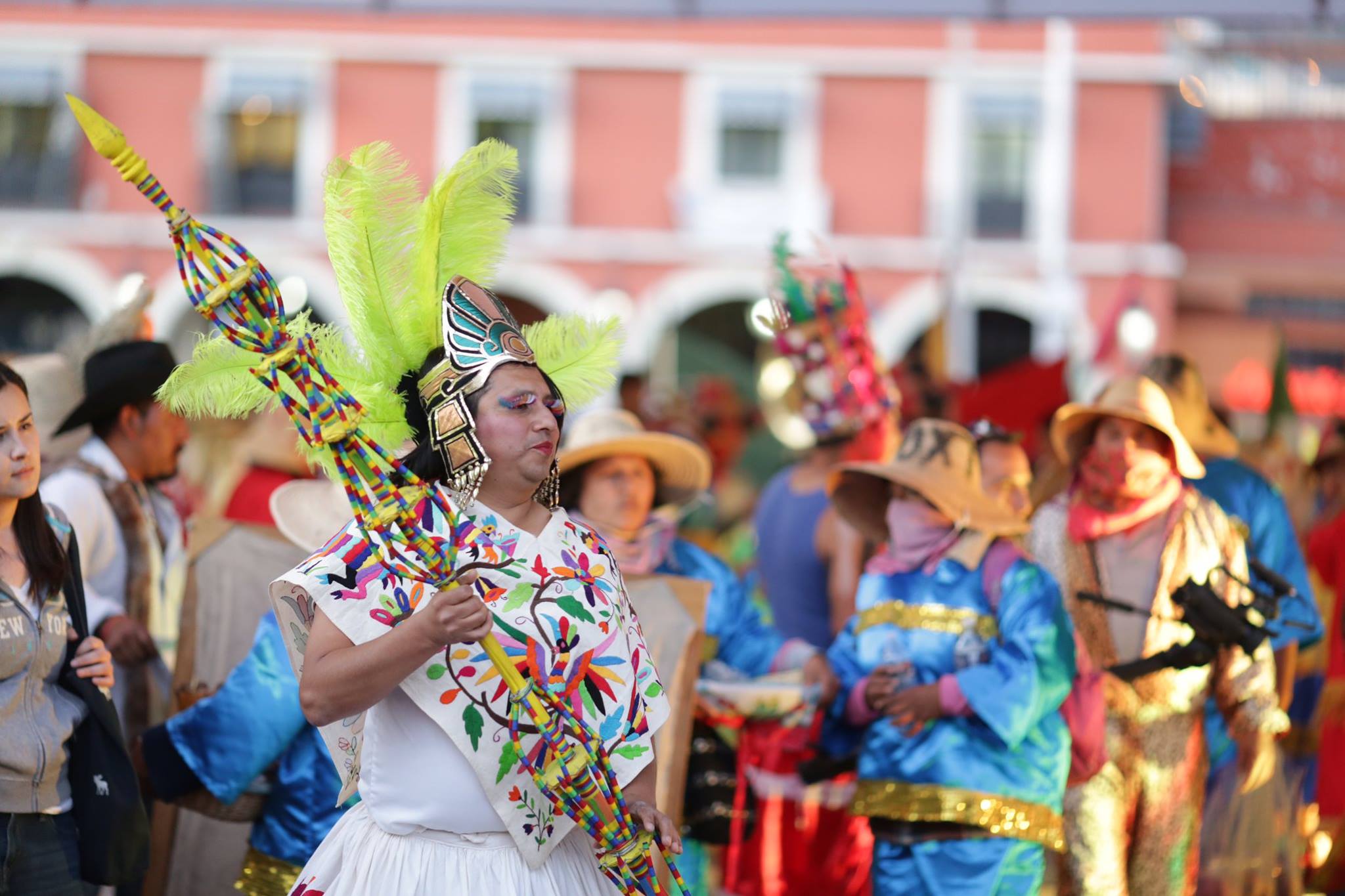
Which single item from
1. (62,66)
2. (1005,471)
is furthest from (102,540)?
(62,66)

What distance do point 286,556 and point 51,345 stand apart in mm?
21898

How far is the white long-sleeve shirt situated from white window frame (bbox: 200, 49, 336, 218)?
63.5 ft

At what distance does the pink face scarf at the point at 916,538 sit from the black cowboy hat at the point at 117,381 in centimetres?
205

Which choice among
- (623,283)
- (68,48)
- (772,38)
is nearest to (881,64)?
(772,38)

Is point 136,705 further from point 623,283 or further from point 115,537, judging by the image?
point 623,283

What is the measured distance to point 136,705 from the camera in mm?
4480

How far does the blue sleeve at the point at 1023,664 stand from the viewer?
13.6 feet

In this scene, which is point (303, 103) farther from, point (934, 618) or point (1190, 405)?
point (934, 618)

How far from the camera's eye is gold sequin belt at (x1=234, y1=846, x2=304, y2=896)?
13.3 ft

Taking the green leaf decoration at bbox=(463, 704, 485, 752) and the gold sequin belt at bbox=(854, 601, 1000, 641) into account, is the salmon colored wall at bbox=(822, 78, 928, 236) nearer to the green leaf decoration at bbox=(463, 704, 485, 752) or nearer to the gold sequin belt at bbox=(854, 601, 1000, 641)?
the gold sequin belt at bbox=(854, 601, 1000, 641)

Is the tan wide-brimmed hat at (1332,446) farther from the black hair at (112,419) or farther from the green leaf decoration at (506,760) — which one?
the green leaf decoration at (506,760)

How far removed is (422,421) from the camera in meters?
2.96

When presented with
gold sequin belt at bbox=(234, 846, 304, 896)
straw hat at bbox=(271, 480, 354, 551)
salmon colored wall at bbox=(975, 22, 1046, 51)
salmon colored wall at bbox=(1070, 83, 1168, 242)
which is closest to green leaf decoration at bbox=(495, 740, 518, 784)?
gold sequin belt at bbox=(234, 846, 304, 896)

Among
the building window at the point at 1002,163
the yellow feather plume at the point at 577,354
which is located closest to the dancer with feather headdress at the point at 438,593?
the yellow feather plume at the point at 577,354
